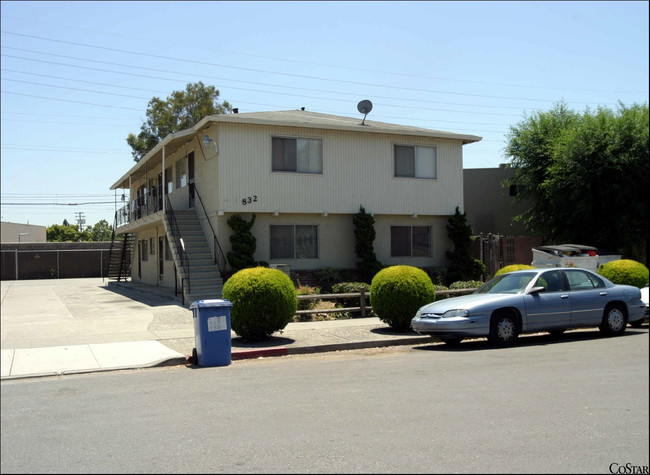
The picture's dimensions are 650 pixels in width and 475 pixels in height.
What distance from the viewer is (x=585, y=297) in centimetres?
1250

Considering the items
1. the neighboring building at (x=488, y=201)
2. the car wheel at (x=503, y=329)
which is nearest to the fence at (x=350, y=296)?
the car wheel at (x=503, y=329)

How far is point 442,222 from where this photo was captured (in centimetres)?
2536

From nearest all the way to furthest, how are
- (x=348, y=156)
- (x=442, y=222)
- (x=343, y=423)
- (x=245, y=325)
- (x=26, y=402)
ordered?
(x=343, y=423), (x=26, y=402), (x=245, y=325), (x=348, y=156), (x=442, y=222)

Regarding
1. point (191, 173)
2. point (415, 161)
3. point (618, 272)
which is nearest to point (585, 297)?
point (618, 272)

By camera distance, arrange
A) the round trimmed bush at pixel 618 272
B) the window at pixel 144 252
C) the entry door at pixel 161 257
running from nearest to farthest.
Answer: the round trimmed bush at pixel 618 272 → the entry door at pixel 161 257 → the window at pixel 144 252

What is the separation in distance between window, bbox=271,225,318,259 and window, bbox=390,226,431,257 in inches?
130

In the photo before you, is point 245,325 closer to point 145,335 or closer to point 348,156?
point 145,335

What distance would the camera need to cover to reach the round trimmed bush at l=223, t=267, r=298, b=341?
42.4ft

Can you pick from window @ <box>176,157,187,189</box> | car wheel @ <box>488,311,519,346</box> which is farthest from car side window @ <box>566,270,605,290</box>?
window @ <box>176,157,187,189</box>

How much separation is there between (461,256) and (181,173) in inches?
466

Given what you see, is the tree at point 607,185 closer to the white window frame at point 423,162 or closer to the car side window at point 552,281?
the car side window at point 552,281

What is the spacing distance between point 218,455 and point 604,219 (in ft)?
15.2

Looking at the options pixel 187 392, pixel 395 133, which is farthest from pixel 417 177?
pixel 187 392

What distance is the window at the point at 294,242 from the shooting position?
22359 mm
